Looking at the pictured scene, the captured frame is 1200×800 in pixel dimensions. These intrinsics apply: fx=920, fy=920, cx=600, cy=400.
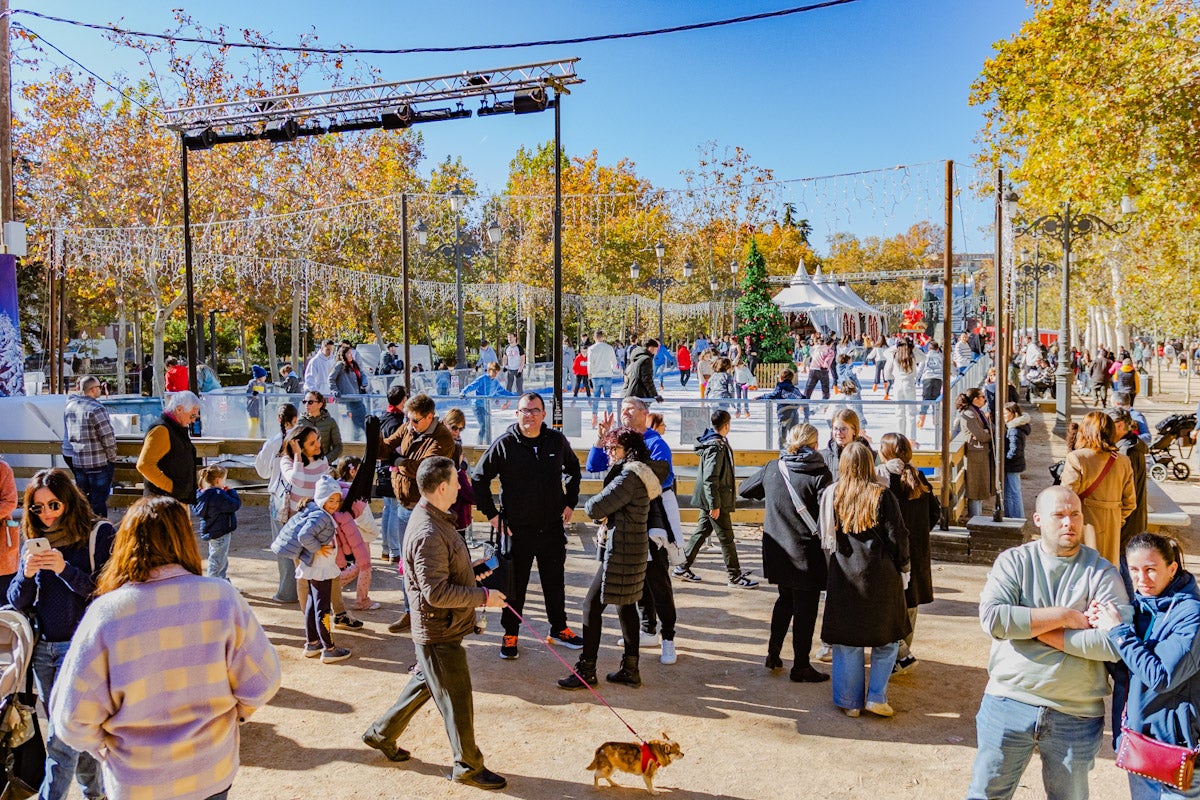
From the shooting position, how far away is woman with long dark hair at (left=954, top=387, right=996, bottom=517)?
9.99 metres

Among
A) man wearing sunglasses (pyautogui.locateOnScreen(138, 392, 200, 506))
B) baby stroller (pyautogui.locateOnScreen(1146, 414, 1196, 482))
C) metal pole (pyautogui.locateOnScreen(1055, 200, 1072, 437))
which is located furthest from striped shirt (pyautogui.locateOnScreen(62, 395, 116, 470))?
metal pole (pyautogui.locateOnScreen(1055, 200, 1072, 437))

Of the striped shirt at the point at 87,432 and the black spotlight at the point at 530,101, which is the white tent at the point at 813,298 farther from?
the striped shirt at the point at 87,432

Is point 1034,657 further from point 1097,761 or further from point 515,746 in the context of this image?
point 515,746

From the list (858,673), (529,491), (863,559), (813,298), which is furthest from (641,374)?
(813,298)

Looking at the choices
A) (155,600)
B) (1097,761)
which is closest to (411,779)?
(155,600)

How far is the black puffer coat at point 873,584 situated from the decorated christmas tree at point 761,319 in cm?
2398

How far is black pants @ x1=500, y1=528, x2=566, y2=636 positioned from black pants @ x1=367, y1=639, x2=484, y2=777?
1584 millimetres

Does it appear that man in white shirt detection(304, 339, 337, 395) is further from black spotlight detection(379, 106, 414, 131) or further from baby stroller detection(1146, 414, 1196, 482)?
baby stroller detection(1146, 414, 1196, 482)

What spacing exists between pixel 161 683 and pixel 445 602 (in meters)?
1.62

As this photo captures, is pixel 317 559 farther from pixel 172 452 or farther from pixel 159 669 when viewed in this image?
pixel 159 669

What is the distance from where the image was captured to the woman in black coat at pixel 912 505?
18.5 feet

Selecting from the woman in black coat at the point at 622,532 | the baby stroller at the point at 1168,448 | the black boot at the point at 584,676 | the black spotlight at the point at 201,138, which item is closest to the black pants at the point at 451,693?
the woman in black coat at the point at 622,532

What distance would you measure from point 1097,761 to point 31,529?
533cm

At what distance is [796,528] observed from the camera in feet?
18.9
